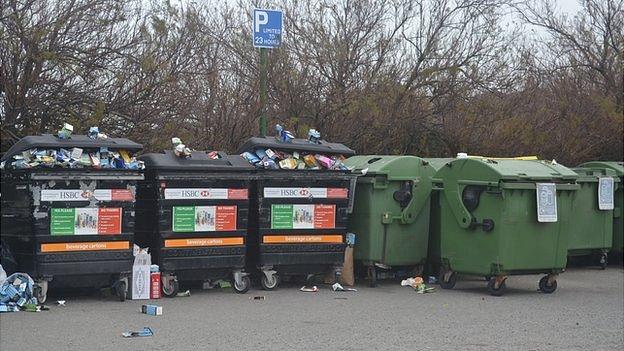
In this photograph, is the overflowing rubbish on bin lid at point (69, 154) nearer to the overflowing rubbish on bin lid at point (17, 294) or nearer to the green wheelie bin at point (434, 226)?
the overflowing rubbish on bin lid at point (17, 294)

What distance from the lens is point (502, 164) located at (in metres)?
12.0

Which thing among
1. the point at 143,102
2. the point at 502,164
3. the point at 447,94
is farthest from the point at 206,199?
the point at 447,94

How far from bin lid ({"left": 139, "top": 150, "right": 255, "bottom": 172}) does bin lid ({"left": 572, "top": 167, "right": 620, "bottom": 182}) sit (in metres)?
6.17

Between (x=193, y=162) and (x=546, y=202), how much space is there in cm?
443

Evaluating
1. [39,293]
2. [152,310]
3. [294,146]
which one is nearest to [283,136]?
[294,146]

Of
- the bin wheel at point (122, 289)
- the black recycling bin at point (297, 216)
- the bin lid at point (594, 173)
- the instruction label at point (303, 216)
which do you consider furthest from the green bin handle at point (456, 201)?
the bin wheel at point (122, 289)

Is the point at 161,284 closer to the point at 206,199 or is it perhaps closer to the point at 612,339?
the point at 206,199

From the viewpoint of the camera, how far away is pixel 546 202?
1200cm

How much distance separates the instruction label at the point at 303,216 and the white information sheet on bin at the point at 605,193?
16.7ft

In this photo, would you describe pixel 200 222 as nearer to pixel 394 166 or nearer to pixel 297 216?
pixel 297 216

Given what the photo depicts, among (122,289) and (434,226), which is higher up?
(434,226)

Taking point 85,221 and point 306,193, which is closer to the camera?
point 85,221

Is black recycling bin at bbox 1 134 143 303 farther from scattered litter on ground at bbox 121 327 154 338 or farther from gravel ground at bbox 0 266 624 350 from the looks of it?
scattered litter on ground at bbox 121 327 154 338

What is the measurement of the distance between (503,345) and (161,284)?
14.2 ft
